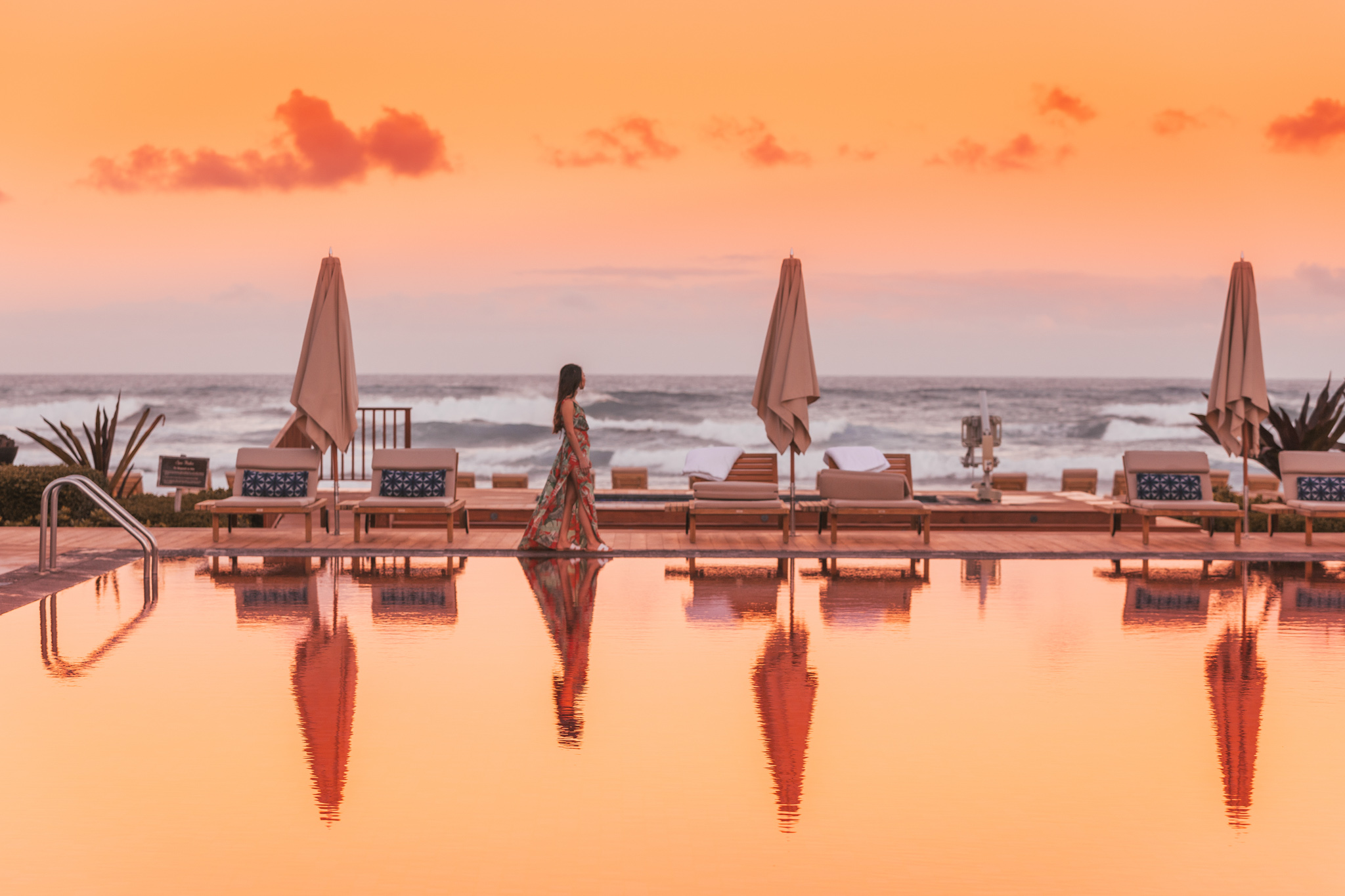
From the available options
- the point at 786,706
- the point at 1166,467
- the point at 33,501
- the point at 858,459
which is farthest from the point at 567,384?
the point at 33,501

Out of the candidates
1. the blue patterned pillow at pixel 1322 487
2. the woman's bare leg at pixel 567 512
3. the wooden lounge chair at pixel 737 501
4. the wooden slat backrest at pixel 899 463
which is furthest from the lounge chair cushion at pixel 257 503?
the blue patterned pillow at pixel 1322 487

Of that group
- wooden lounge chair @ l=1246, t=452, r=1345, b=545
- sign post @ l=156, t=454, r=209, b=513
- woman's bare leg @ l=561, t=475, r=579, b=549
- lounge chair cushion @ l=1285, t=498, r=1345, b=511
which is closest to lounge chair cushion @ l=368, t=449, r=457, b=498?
woman's bare leg @ l=561, t=475, r=579, b=549

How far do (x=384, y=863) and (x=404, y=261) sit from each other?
31.9m

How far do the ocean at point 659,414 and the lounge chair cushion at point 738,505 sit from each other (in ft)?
70.4

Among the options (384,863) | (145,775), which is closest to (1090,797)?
(384,863)

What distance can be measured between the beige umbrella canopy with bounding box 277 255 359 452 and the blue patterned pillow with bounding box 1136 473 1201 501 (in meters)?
6.67

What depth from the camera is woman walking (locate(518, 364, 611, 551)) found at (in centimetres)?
910

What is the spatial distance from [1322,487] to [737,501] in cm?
491

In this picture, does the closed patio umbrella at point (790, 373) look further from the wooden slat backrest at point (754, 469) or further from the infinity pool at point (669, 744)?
the infinity pool at point (669, 744)

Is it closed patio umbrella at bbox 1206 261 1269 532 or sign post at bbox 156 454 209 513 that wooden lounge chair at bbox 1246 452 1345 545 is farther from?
sign post at bbox 156 454 209 513

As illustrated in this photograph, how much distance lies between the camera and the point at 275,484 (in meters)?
10.2

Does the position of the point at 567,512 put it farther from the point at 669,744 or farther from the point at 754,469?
the point at 669,744

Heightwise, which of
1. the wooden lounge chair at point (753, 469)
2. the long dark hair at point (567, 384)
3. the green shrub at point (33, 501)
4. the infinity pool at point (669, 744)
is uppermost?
the long dark hair at point (567, 384)

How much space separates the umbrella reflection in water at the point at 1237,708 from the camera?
12.5ft
